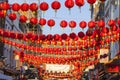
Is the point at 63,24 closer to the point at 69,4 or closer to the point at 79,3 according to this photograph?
the point at 69,4

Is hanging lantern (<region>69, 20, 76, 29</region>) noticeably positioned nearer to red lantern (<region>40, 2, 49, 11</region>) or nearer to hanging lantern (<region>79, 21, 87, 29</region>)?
hanging lantern (<region>79, 21, 87, 29</region>)

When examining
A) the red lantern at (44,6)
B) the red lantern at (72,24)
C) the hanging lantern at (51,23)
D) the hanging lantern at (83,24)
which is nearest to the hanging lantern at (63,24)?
the red lantern at (72,24)

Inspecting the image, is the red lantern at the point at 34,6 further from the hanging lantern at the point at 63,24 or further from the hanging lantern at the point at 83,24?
the hanging lantern at the point at 83,24

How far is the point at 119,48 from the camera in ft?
117

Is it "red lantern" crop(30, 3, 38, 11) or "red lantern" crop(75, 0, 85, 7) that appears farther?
"red lantern" crop(30, 3, 38, 11)

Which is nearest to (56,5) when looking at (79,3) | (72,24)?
(79,3)

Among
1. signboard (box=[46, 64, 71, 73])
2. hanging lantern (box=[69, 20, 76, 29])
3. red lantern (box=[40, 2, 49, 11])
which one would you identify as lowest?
signboard (box=[46, 64, 71, 73])

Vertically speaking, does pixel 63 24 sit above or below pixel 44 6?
below

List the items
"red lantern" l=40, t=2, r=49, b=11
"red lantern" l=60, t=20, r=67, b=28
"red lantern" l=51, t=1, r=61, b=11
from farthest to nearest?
1. "red lantern" l=60, t=20, r=67, b=28
2. "red lantern" l=40, t=2, r=49, b=11
3. "red lantern" l=51, t=1, r=61, b=11

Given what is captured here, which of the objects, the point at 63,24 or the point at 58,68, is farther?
the point at 58,68

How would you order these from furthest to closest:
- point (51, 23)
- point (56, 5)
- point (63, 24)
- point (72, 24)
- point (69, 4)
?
point (72, 24) < point (63, 24) < point (51, 23) < point (56, 5) < point (69, 4)

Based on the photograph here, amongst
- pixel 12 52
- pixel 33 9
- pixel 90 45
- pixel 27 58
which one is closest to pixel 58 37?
pixel 90 45

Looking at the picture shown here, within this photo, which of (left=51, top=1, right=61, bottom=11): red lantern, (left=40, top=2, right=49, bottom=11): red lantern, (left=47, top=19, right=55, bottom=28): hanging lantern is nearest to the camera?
(left=51, top=1, right=61, bottom=11): red lantern

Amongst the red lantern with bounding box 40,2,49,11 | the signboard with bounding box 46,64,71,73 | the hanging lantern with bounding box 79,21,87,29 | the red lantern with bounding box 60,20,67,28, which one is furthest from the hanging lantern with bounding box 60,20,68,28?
the signboard with bounding box 46,64,71,73
